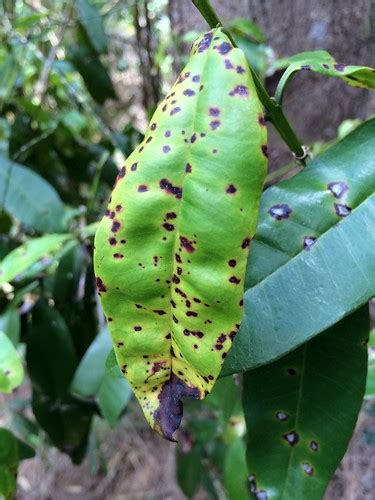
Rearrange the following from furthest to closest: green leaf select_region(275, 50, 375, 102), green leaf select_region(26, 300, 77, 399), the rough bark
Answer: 1. the rough bark
2. green leaf select_region(26, 300, 77, 399)
3. green leaf select_region(275, 50, 375, 102)

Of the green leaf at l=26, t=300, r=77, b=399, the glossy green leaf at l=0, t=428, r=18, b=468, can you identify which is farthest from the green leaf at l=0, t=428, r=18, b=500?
the green leaf at l=26, t=300, r=77, b=399

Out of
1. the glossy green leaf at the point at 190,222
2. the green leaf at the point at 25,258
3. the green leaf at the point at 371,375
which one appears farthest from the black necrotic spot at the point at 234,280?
the green leaf at the point at 25,258

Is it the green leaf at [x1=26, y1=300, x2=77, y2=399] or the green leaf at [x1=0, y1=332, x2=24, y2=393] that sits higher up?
the green leaf at [x1=0, y1=332, x2=24, y2=393]

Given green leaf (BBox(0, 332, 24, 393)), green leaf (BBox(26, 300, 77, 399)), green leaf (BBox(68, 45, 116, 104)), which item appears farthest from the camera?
green leaf (BBox(68, 45, 116, 104))

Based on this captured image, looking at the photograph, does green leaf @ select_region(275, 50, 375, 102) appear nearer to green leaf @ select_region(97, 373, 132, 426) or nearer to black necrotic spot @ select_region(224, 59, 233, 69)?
black necrotic spot @ select_region(224, 59, 233, 69)

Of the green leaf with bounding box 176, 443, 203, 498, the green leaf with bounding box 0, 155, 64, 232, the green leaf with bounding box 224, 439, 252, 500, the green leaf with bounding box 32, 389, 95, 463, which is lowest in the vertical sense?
the green leaf with bounding box 176, 443, 203, 498

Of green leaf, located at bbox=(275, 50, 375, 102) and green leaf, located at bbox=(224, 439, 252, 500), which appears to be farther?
green leaf, located at bbox=(224, 439, 252, 500)
